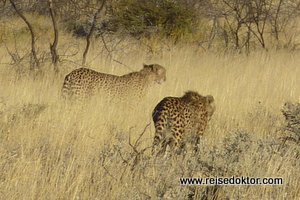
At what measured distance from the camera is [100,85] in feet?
20.0

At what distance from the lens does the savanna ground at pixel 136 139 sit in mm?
3281

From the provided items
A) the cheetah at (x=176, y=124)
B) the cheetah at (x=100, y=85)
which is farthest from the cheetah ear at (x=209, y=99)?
the cheetah at (x=100, y=85)

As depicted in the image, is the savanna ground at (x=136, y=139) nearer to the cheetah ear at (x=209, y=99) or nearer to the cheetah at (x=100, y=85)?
the cheetah at (x=100, y=85)

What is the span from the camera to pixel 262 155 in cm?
359

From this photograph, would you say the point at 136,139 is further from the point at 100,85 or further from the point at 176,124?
the point at 100,85

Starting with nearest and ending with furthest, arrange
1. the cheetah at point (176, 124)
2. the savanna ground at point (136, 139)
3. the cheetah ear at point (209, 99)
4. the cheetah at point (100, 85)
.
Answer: the savanna ground at point (136, 139), the cheetah at point (176, 124), the cheetah ear at point (209, 99), the cheetah at point (100, 85)

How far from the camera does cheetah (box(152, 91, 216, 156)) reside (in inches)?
165

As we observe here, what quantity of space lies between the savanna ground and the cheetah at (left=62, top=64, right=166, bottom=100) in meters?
0.17

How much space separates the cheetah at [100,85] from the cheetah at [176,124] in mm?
1658

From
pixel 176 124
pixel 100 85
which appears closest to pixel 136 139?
pixel 176 124

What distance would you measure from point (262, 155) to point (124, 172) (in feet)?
2.89

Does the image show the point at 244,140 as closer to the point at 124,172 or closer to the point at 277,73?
the point at 124,172

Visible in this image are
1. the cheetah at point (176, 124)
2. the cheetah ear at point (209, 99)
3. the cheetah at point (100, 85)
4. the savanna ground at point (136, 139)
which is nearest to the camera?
the savanna ground at point (136, 139)

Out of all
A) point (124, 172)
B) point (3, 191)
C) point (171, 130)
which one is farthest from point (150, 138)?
point (3, 191)
